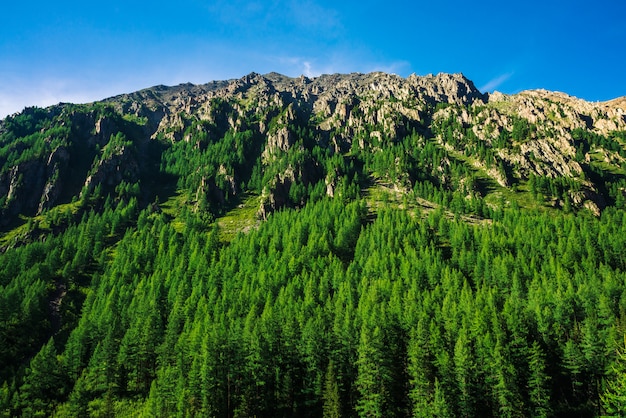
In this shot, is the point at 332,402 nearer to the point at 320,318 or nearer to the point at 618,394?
the point at 320,318

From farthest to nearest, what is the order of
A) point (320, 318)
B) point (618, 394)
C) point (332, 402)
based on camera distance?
point (320, 318), point (332, 402), point (618, 394)

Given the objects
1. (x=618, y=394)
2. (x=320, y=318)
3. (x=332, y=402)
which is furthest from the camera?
(x=320, y=318)

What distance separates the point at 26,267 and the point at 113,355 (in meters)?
76.5

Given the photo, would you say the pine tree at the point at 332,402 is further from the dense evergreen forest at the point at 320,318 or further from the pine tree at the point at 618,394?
the pine tree at the point at 618,394

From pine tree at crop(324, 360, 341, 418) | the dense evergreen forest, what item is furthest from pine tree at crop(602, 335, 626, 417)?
pine tree at crop(324, 360, 341, 418)

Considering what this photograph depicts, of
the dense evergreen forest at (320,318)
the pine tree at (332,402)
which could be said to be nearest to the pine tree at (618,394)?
the dense evergreen forest at (320,318)

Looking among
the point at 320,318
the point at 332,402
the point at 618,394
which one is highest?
the point at 320,318

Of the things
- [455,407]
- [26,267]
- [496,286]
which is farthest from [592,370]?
[26,267]

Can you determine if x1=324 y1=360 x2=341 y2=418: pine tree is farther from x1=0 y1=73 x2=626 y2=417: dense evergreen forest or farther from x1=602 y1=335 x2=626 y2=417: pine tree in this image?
x1=602 y1=335 x2=626 y2=417: pine tree

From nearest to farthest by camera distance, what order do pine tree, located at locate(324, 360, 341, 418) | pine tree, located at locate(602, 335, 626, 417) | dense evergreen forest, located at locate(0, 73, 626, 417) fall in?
1. pine tree, located at locate(602, 335, 626, 417)
2. pine tree, located at locate(324, 360, 341, 418)
3. dense evergreen forest, located at locate(0, 73, 626, 417)

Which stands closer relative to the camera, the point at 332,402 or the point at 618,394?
the point at 618,394

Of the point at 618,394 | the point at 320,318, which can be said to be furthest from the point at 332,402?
the point at 618,394

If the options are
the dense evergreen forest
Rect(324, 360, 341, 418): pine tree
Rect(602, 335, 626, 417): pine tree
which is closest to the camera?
Rect(602, 335, 626, 417): pine tree

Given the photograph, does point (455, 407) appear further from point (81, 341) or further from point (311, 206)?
point (311, 206)
